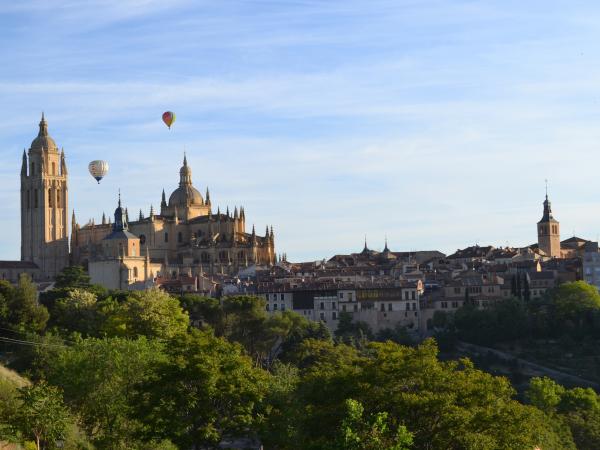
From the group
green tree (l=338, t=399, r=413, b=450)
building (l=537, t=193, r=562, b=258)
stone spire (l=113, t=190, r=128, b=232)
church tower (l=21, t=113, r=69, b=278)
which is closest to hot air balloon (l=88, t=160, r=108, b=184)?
stone spire (l=113, t=190, r=128, b=232)

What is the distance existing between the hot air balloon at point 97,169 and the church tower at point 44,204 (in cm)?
1903

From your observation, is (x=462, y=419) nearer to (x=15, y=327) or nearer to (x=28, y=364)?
(x=28, y=364)

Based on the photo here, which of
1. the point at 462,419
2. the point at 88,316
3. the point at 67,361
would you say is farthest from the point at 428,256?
the point at 462,419

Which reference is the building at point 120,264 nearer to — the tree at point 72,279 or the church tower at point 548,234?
the tree at point 72,279

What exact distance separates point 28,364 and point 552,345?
39464 mm

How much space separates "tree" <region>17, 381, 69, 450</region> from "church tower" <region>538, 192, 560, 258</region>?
9165 centimetres

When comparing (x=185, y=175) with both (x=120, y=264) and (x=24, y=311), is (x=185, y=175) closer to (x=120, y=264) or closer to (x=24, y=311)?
(x=120, y=264)

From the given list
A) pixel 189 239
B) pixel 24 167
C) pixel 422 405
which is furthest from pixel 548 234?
pixel 422 405

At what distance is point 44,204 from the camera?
13525 centimetres

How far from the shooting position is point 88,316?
76.0m

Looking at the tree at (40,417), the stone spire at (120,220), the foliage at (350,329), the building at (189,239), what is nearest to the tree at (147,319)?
the foliage at (350,329)

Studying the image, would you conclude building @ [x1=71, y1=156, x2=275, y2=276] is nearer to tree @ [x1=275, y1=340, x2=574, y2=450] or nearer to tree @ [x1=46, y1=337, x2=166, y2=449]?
tree @ [x1=46, y1=337, x2=166, y2=449]

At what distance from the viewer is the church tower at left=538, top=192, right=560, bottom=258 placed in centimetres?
12800

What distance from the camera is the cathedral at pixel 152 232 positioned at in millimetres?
127438
